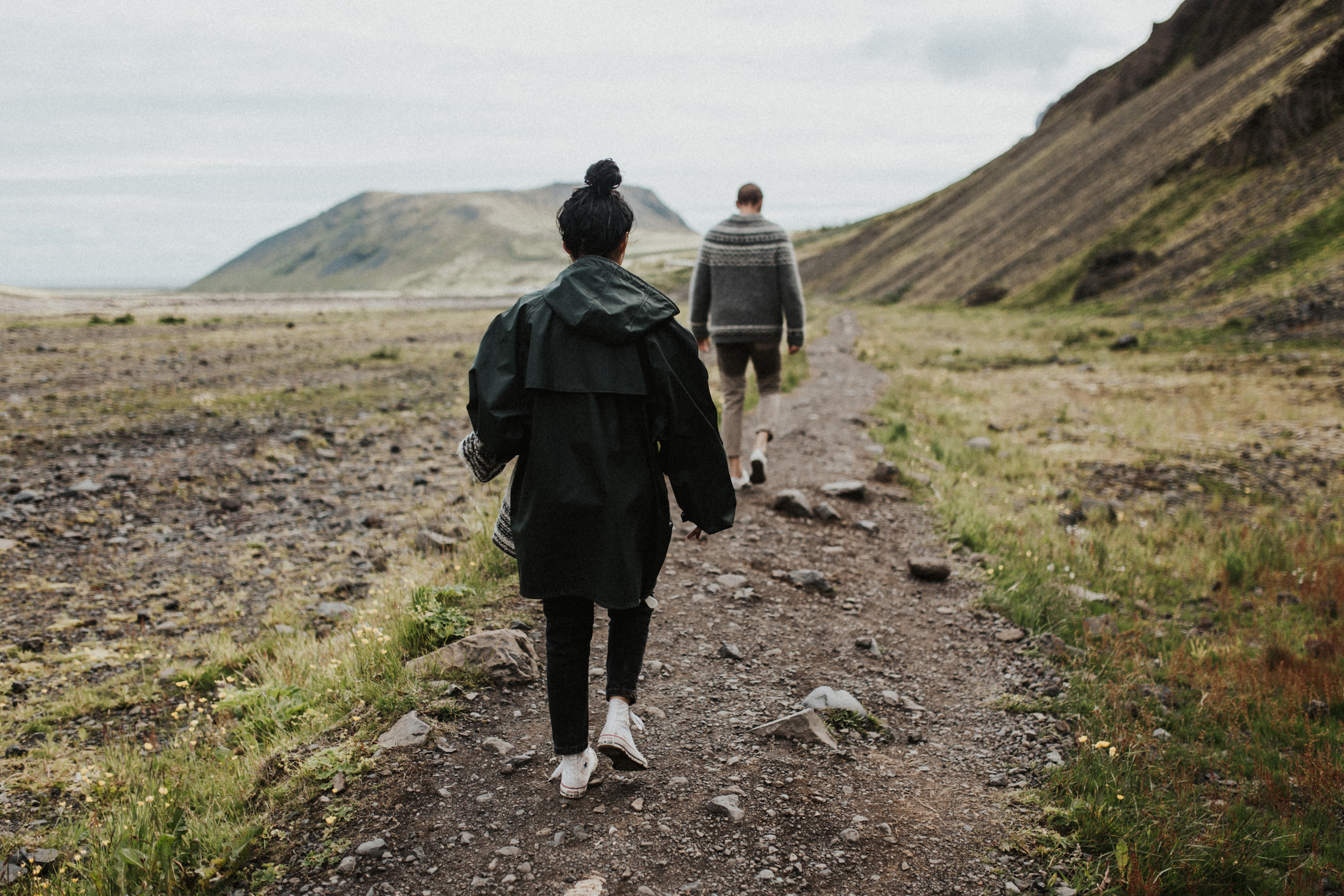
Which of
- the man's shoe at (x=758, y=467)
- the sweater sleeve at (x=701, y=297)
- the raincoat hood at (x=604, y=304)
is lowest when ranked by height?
the man's shoe at (x=758, y=467)

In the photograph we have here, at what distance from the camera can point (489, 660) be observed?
4699 mm

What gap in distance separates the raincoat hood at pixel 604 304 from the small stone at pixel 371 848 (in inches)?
95.8

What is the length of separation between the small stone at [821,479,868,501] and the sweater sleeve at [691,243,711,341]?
247cm

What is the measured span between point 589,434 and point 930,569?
15.7 ft

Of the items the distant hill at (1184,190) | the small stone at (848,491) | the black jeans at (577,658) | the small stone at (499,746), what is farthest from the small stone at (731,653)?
the distant hill at (1184,190)

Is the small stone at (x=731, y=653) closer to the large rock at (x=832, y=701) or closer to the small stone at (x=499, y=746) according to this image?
the large rock at (x=832, y=701)

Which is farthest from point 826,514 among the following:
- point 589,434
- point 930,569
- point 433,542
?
point 589,434

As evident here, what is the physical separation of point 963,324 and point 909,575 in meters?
32.0

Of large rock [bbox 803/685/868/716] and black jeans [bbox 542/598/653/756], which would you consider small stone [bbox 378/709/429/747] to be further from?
large rock [bbox 803/685/868/716]

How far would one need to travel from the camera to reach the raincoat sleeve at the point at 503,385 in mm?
3207

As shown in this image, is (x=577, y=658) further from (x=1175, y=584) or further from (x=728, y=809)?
(x=1175, y=584)

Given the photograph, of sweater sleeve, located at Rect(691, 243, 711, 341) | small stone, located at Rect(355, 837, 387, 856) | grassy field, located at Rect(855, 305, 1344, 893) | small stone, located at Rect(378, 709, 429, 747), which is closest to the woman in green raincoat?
small stone, located at Rect(355, 837, 387, 856)

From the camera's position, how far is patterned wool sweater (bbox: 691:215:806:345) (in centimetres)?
763

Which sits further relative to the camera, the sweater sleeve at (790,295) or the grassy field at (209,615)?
the sweater sleeve at (790,295)
